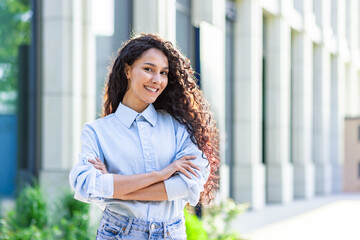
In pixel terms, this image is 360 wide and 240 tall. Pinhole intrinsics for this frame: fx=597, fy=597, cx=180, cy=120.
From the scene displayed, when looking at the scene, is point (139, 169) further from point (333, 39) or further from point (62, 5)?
point (333, 39)

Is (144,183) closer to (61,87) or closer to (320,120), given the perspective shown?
(61,87)

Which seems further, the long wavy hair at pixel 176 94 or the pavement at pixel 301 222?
the pavement at pixel 301 222

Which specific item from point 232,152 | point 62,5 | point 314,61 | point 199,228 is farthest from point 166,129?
point 314,61

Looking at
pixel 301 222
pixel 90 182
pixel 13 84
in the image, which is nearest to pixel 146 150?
pixel 90 182

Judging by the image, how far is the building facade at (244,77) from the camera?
972 centimetres

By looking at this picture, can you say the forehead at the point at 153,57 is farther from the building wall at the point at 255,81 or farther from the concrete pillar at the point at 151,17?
the concrete pillar at the point at 151,17

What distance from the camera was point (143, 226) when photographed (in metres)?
2.65

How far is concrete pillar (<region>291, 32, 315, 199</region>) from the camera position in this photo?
75.8 ft

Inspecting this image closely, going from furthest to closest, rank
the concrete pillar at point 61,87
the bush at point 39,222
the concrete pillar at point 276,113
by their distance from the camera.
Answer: the concrete pillar at point 276,113, the concrete pillar at point 61,87, the bush at point 39,222

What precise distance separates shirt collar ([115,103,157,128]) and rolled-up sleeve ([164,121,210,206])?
144mm

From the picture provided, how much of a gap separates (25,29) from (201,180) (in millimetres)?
7985

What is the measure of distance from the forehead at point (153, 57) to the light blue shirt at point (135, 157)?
0.22 m

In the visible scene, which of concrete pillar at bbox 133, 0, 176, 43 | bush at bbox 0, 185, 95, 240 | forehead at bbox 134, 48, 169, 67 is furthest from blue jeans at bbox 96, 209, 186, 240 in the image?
concrete pillar at bbox 133, 0, 176, 43

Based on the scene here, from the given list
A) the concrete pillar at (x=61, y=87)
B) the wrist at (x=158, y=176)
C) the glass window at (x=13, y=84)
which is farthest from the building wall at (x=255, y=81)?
the wrist at (x=158, y=176)
